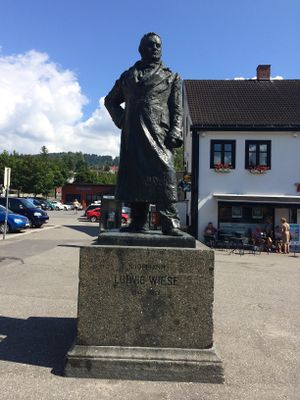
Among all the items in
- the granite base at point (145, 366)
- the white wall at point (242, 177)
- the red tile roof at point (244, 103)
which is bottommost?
the granite base at point (145, 366)

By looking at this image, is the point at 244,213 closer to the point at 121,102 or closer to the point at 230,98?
the point at 230,98

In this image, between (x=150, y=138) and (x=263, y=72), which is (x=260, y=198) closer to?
(x=263, y=72)

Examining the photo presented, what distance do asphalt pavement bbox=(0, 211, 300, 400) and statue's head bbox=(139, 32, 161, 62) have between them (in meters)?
3.56

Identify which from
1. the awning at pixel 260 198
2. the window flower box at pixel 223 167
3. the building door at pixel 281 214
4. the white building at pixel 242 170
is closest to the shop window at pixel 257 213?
the white building at pixel 242 170

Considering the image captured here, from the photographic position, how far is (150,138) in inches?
189

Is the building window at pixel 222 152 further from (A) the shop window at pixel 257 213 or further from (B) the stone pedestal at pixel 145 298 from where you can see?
(B) the stone pedestal at pixel 145 298

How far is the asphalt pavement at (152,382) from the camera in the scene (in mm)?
3941

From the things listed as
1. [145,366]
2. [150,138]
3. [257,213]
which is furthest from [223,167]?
[145,366]

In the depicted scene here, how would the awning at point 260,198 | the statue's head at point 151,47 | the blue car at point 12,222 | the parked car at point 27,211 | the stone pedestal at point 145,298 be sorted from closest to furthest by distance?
the stone pedestal at point 145,298 → the statue's head at point 151,47 → the awning at point 260,198 → the blue car at point 12,222 → the parked car at point 27,211

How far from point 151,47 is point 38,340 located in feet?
12.5

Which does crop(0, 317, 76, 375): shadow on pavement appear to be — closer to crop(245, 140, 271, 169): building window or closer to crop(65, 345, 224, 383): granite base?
crop(65, 345, 224, 383): granite base

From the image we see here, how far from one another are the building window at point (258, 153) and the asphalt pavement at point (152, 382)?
9.59 m

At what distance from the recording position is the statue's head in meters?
4.93

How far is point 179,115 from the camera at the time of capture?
5000 mm
